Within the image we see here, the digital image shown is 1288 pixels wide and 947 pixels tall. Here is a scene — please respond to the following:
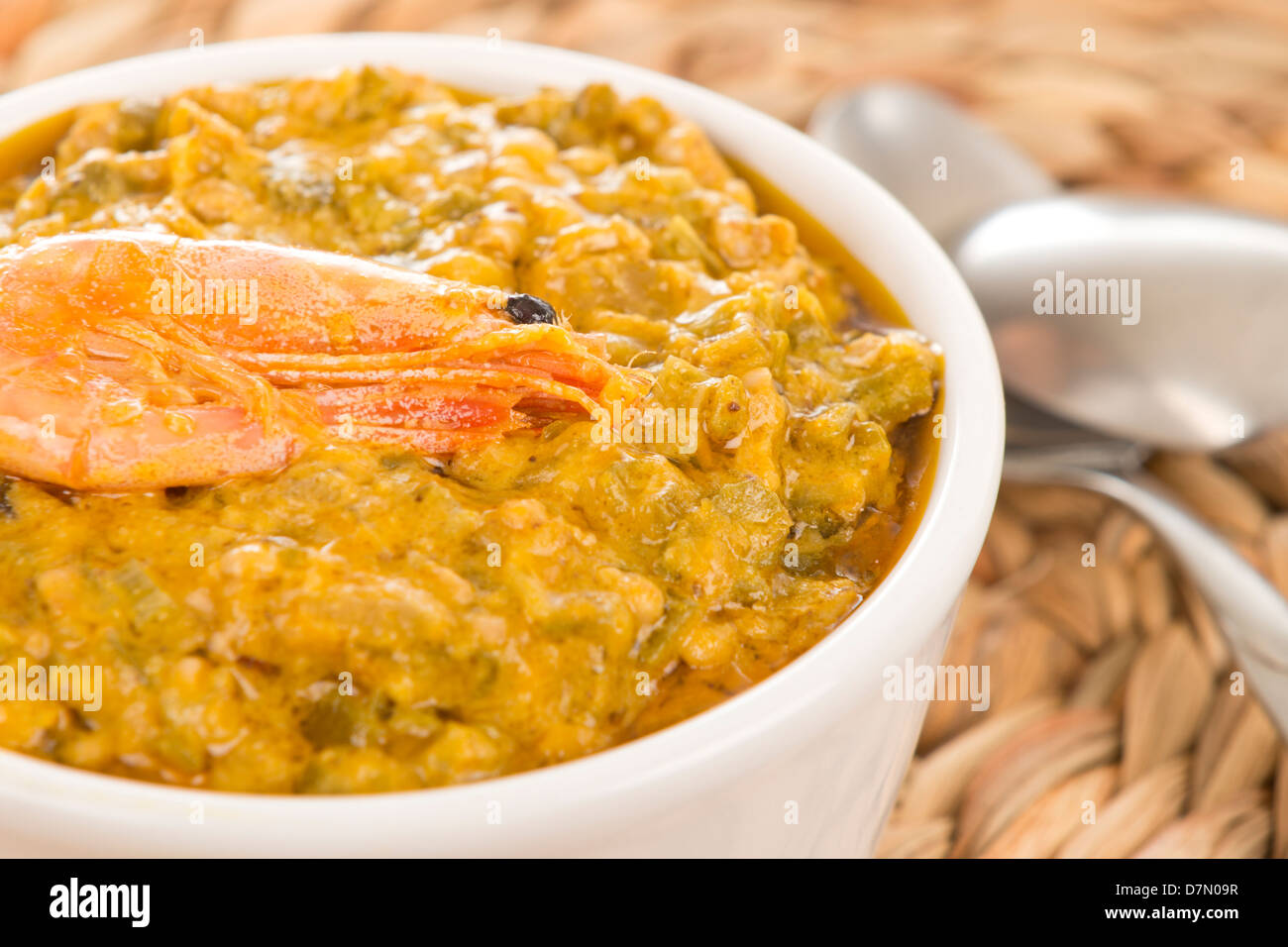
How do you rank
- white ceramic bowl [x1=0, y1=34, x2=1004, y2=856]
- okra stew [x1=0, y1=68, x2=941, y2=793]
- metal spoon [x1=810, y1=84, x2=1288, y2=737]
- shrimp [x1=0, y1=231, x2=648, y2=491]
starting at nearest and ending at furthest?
white ceramic bowl [x1=0, y1=34, x2=1004, y2=856] < okra stew [x1=0, y1=68, x2=941, y2=793] < shrimp [x1=0, y1=231, x2=648, y2=491] < metal spoon [x1=810, y1=84, x2=1288, y2=737]

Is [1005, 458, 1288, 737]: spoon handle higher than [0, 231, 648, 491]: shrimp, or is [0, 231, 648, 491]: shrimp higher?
[0, 231, 648, 491]: shrimp

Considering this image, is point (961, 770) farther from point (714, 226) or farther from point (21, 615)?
point (21, 615)

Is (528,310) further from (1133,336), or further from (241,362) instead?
(1133,336)

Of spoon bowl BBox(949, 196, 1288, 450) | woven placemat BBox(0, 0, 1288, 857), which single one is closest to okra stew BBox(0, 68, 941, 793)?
spoon bowl BBox(949, 196, 1288, 450)

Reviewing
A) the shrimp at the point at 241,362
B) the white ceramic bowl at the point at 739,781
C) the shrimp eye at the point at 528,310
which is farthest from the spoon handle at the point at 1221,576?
the shrimp eye at the point at 528,310

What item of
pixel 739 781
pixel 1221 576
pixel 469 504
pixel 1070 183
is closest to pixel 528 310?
pixel 469 504

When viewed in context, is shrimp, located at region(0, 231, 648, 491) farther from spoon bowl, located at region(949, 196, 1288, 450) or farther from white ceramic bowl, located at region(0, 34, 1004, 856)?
spoon bowl, located at region(949, 196, 1288, 450)
